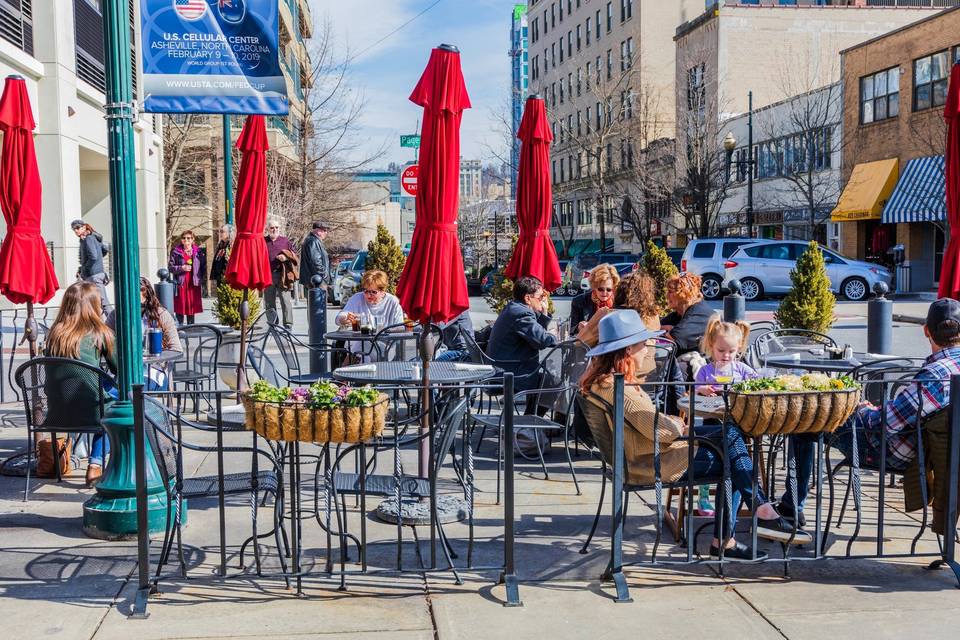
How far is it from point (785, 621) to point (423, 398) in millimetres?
2697

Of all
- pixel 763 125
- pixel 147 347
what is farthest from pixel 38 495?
pixel 763 125

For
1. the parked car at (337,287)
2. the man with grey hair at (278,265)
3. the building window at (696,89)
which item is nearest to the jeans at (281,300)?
the man with grey hair at (278,265)

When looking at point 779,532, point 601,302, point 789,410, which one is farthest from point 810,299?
point 789,410

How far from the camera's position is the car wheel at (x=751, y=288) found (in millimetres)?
28031

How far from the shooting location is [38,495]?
6371 mm

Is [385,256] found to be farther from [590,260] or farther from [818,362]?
[590,260]

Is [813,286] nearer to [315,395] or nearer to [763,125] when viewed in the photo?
[315,395]

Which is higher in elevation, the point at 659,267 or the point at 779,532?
the point at 659,267

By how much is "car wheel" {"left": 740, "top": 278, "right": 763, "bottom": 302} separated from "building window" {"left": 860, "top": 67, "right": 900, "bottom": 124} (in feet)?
29.5

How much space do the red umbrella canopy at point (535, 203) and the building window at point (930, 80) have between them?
23867mm

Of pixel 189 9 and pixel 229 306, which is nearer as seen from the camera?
pixel 189 9

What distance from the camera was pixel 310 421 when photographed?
4.28 m

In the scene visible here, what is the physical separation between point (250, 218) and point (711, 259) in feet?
72.1

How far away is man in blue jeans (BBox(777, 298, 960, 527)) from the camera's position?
501 centimetres
